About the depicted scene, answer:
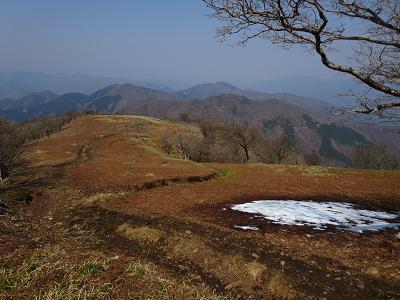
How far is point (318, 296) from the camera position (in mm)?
10758

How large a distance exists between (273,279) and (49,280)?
7148 mm

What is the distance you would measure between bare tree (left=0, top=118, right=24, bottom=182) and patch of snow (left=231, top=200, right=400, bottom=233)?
2637cm

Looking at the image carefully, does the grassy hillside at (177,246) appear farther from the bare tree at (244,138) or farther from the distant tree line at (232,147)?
the bare tree at (244,138)

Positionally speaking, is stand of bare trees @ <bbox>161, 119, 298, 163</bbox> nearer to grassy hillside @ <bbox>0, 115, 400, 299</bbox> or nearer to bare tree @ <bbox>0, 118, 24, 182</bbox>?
bare tree @ <bbox>0, 118, 24, 182</bbox>

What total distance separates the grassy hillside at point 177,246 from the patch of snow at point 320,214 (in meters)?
1.02

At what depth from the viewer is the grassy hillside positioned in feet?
Answer: 26.1

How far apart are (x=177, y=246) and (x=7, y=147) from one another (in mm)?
28614

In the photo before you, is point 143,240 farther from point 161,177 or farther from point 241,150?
point 241,150

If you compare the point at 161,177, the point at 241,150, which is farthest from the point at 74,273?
the point at 241,150

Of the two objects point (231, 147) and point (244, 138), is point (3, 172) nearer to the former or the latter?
point (244, 138)

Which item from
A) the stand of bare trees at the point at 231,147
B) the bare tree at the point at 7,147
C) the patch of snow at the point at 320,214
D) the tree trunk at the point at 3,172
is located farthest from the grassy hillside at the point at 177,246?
the stand of bare trees at the point at 231,147

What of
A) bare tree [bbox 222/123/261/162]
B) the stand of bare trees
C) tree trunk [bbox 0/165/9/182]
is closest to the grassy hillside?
tree trunk [bbox 0/165/9/182]

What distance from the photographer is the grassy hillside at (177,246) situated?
7.97 meters

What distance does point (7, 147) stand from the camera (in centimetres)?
3647
